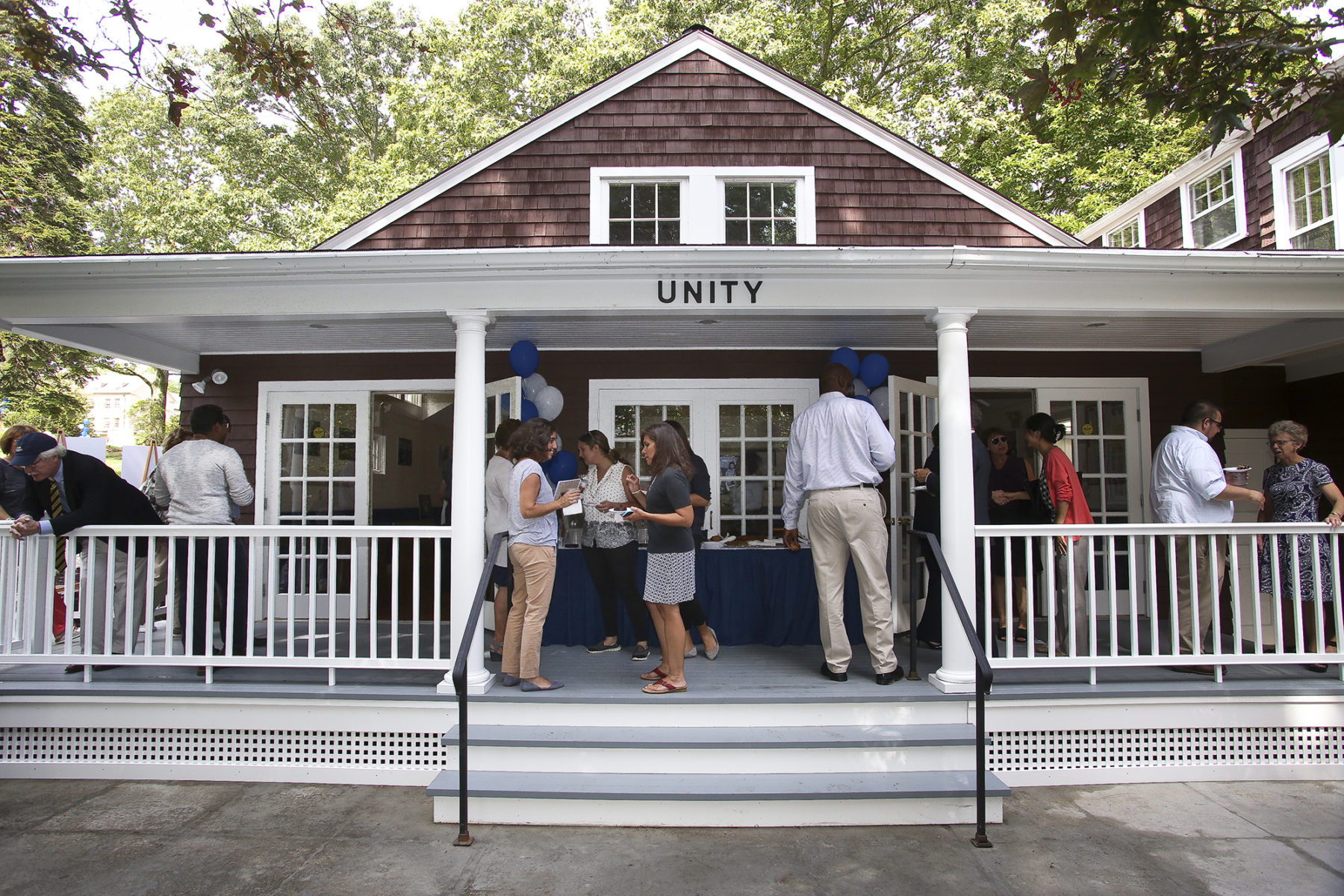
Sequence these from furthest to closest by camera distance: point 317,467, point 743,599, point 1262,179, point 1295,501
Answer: point 1262,179 < point 317,467 < point 743,599 < point 1295,501

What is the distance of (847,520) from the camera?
14.0ft

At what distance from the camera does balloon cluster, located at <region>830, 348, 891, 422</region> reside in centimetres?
596

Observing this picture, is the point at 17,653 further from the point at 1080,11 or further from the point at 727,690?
the point at 1080,11

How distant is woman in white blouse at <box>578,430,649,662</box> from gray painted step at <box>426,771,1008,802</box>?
3.80 ft

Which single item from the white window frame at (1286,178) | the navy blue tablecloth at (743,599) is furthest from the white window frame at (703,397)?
the white window frame at (1286,178)

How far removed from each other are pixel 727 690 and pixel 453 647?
5.02ft

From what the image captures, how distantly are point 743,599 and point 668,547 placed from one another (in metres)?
1.33

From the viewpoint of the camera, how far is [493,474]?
4.89m

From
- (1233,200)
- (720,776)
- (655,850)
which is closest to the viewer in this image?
(655,850)

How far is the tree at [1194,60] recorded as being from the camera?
3.55 m

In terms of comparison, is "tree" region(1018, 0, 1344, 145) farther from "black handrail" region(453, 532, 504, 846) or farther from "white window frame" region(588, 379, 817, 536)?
"black handrail" region(453, 532, 504, 846)

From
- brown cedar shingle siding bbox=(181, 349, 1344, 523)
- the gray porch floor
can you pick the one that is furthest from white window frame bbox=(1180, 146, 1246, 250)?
the gray porch floor

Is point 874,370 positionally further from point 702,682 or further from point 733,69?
point 733,69

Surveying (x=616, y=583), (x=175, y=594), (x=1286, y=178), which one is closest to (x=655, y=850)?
(x=616, y=583)
